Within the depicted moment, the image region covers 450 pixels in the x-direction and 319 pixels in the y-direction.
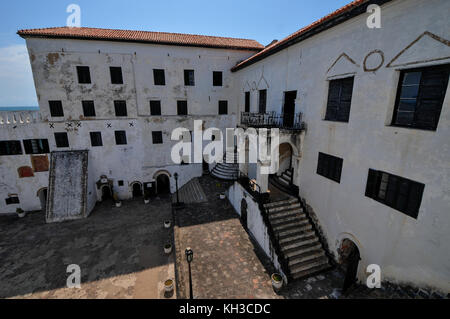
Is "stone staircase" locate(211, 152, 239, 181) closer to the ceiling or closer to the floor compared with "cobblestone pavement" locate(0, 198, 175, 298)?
closer to the ceiling

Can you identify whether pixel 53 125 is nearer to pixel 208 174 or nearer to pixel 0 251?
pixel 0 251

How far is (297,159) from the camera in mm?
11141

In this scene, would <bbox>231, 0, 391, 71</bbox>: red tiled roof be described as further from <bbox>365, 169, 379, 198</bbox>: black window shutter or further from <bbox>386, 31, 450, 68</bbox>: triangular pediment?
<bbox>365, 169, 379, 198</bbox>: black window shutter

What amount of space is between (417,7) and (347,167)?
5.47 m

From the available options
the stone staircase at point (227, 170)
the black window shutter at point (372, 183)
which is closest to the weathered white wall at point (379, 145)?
the black window shutter at point (372, 183)

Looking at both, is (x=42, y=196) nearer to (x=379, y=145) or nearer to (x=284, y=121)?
(x=284, y=121)

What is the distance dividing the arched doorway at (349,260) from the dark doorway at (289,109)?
6598 millimetres

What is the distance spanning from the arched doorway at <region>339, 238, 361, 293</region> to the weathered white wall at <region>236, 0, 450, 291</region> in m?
0.34

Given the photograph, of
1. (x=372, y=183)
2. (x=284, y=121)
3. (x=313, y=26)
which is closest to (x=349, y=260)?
(x=372, y=183)

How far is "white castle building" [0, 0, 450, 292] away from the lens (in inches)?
242

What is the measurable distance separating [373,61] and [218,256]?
34.4 feet

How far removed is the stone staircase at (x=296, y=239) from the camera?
8.91 metres

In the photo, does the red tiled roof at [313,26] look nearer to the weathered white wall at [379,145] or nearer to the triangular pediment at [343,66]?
the weathered white wall at [379,145]

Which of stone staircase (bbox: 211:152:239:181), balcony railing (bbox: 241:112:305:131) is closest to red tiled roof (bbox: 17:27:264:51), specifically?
balcony railing (bbox: 241:112:305:131)
